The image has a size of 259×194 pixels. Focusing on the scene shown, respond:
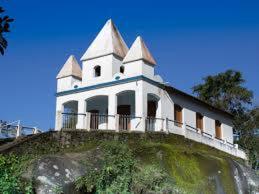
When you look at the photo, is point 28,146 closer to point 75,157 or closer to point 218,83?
point 75,157

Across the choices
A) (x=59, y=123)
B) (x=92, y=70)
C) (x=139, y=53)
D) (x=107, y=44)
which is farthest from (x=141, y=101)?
(x=107, y=44)

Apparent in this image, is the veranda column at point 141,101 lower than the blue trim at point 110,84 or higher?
lower

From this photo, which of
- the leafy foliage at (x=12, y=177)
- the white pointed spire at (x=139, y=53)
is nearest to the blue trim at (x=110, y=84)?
the white pointed spire at (x=139, y=53)

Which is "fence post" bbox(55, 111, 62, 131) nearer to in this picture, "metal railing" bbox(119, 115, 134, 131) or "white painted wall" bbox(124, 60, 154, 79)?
"metal railing" bbox(119, 115, 134, 131)

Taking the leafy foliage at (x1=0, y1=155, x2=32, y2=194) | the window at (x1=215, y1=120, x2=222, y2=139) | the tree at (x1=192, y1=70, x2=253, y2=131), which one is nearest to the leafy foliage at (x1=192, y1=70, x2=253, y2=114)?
the tree at (x1=192, y1=70, x2=253, y2=131)

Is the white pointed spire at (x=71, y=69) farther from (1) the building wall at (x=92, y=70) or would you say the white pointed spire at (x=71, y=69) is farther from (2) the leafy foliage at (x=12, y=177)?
(2) the leafy foliage at (x=12, y=177)

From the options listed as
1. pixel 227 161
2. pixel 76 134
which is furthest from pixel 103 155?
pixel 227 161

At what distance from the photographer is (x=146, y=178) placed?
1900 centimetres

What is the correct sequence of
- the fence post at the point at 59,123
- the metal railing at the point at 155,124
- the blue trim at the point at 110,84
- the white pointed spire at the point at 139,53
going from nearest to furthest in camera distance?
the fence post at the point at 59,123 < the metal railing at the point at 155,124 < the blue trim at the point at 110,84 < the white pointed spire at the point at 139,53

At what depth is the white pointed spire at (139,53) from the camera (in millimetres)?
26266

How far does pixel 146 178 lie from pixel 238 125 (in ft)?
87.3

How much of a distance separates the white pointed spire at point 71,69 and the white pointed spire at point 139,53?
4.67 meters

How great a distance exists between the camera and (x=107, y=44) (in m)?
29.3

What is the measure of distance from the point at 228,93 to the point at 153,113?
19115mm
